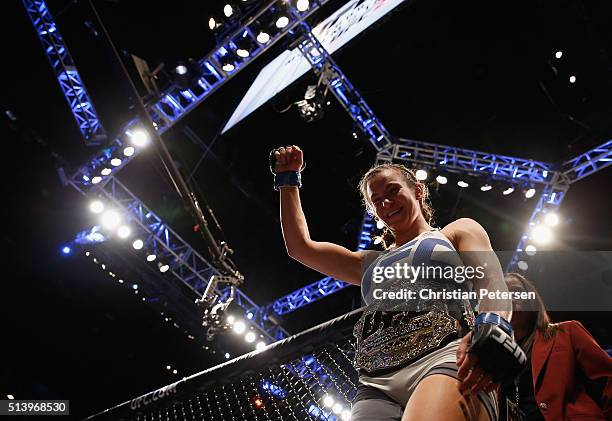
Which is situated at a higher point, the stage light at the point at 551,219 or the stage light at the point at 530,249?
the stage light at the point at 551,219

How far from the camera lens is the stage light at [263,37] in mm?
5510

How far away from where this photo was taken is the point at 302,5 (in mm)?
5312

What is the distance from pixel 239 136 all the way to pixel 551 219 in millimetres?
4540

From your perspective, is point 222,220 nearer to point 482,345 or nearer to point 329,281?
point 329,281

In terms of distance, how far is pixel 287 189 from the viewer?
1865mm

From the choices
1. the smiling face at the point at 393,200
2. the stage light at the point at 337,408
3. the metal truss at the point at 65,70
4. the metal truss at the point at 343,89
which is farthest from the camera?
the metal truss at the point at 65,70

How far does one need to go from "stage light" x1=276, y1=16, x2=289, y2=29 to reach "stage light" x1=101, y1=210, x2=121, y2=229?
129 inches

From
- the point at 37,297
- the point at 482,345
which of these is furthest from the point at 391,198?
the point at 37,297

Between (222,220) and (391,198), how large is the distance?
23.7 feet

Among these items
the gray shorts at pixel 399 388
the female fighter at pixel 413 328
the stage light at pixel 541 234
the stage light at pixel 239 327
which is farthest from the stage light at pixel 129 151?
the gray shorts at pixel 399 388

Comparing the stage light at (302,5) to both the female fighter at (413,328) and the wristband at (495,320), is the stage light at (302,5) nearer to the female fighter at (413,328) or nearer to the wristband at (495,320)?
the female fighter at (413,328)

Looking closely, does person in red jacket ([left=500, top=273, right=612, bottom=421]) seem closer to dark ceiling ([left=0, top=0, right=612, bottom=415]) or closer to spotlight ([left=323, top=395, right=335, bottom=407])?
spotlight ([left=323, top=395, right=335, bottom=407])

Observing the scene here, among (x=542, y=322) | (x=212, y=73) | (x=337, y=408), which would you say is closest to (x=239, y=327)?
(x=212, y=73)

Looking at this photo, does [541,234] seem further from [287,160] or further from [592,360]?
[287,160]
